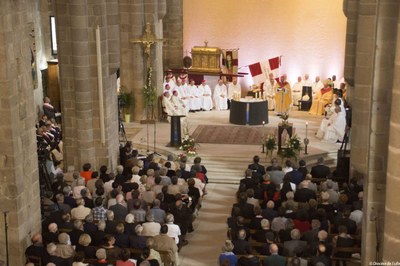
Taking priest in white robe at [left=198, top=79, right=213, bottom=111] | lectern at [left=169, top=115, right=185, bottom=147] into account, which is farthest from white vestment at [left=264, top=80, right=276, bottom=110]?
lectern at [left=169, top=115, right=185, bottom=147]

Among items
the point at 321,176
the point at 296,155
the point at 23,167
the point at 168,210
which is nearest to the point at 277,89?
the point at 296,155

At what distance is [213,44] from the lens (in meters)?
31.9

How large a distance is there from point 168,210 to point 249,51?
1613 centimetres

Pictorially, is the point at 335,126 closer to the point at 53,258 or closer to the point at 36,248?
the point at 36,248

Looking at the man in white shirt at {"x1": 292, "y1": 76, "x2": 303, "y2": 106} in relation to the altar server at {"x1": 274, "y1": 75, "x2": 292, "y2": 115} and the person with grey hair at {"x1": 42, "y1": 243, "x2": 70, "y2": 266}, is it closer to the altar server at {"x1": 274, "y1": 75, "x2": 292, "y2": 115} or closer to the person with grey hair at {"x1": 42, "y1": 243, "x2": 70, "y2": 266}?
the altar server at {"x1": 274, "y1": 75, "x2": 292, "y2": 115}

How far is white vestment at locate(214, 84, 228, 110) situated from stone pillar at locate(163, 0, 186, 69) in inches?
107

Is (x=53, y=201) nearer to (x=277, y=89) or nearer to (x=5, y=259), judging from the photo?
(x=5, y=259)

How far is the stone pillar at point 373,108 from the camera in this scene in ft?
33.9

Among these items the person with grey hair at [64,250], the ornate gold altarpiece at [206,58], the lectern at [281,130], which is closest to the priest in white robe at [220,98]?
the ornate gold altarpiece at [206,58]

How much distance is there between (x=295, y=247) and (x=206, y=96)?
602 inches

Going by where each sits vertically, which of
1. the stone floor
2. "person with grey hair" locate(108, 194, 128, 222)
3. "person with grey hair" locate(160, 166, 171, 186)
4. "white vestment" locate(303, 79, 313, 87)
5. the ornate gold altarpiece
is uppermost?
the ornate gold altarpiece

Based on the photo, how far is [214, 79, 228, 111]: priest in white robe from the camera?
2944 centimetres

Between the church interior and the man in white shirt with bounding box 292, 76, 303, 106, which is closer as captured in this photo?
the church interior

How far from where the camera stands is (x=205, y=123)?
88.9 feet
